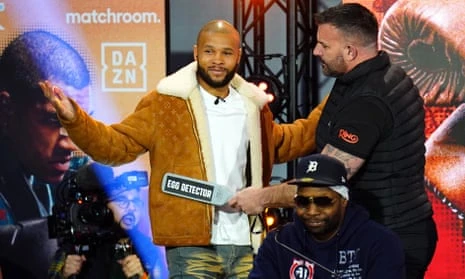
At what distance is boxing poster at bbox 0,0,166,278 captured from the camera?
6359mm

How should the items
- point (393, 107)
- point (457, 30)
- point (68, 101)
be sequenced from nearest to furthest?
point (393, 107), point (68, 101), point (457, 30)

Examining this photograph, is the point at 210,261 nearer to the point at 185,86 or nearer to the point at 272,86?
the point at 185,86

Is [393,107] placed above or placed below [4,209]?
above

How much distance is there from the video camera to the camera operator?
12mm

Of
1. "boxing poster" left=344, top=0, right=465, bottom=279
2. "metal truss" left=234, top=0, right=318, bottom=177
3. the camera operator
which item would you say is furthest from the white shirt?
"boxing poster" left=344, top=0, right=465, bottom=279

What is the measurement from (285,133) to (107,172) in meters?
2.13

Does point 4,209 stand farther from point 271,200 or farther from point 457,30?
point 271,200

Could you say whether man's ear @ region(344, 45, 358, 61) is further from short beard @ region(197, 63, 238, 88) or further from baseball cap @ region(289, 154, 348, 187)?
short beard @ region(197, 63, 238, 88)

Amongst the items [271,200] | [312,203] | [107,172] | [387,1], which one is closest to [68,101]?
[271,200]

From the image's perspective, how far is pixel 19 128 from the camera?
6414 mm

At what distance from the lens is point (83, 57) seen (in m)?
6.42

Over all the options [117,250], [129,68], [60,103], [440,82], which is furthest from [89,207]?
[440,82]

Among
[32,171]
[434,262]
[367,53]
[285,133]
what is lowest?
[434,262]

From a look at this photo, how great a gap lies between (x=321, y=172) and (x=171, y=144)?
115 cm
